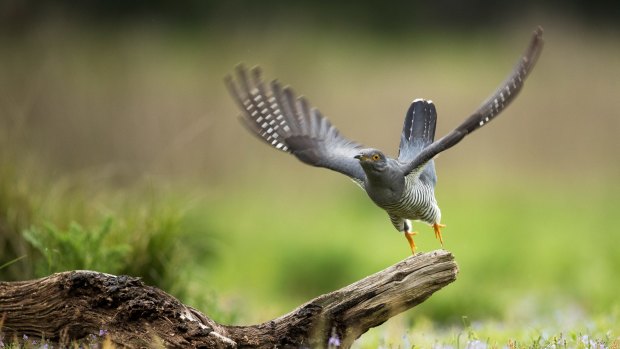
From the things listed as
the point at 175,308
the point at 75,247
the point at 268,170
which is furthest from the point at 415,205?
the point at 268,170

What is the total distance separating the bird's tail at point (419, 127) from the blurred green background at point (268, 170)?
6.83 feet

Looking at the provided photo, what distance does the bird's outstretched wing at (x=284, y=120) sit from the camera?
5512 mm

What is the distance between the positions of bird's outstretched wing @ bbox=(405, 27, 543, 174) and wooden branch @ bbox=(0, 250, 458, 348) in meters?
0.52

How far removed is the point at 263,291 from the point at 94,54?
5242 mm

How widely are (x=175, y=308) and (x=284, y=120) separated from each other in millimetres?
1675

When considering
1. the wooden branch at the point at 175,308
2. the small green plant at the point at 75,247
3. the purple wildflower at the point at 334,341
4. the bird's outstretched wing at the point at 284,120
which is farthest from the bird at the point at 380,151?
the small green plant at the point at 75,247

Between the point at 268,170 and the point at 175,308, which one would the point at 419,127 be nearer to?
the point at 175,308

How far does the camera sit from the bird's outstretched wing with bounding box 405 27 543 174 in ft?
14.8

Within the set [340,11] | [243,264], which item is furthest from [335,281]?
[340,11]

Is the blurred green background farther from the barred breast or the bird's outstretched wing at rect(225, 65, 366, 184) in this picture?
the barred breast

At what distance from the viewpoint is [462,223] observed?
14.2m

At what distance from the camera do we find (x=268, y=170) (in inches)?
639

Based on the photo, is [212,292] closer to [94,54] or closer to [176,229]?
[176,229]

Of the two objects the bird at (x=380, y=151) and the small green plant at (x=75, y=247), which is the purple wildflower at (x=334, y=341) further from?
the small green plant at (x=75, y=247)
